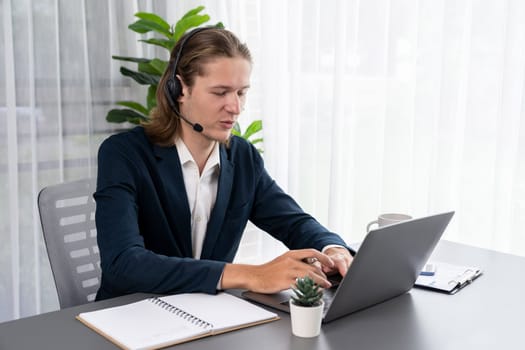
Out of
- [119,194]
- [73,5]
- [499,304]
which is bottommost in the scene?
[499,304]

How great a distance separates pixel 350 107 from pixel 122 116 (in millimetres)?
1053

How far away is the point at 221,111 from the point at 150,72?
3.74ft

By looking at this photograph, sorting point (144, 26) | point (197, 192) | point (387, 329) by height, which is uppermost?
point (144, 26)

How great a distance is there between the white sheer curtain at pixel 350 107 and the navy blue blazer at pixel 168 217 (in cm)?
102

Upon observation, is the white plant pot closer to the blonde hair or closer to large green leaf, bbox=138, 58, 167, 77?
the blonde hair

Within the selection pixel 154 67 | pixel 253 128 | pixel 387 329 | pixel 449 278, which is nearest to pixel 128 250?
pixel 387 329

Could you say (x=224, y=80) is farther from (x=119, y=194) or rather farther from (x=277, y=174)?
(x=277, y=174)

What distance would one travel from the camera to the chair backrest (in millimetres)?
1566

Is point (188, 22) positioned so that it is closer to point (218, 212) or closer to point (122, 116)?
point (122, 116)

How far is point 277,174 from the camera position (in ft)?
11.0

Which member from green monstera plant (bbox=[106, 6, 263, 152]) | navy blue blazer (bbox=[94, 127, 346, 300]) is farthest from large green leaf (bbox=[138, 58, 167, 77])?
navy blue blazer (bbox=[94, 127, 346, 300])

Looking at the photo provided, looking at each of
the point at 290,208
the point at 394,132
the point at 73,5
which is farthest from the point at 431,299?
the point at 73,5

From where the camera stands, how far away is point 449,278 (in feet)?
4.70

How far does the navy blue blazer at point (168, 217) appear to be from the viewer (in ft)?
4.30
